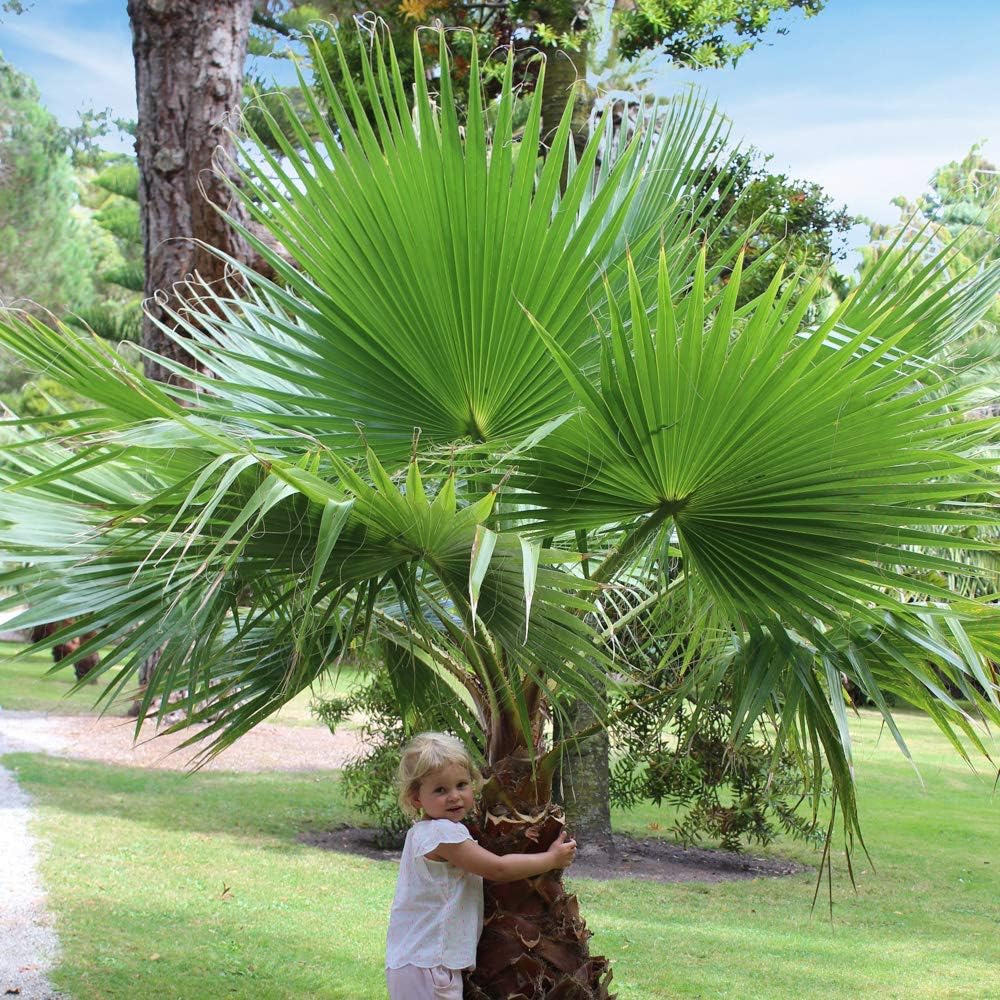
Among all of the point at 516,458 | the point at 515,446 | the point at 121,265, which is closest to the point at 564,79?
the point at 515,446

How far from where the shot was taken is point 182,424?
2791 millimetres

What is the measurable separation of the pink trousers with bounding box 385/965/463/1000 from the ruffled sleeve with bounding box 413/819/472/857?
0.32 m

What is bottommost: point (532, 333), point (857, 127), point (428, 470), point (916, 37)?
point (428, 470)

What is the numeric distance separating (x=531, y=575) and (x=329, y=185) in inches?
53.1

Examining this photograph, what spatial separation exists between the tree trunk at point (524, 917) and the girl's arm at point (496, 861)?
79 mm

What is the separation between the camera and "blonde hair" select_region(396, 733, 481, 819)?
133 inches

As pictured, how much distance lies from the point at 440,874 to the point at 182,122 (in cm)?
725

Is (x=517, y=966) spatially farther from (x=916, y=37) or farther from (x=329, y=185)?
(x=916, y=37)

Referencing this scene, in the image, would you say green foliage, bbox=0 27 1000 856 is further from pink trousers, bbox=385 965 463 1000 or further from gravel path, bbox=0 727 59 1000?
gravel path, bbox=0 727 59 1000

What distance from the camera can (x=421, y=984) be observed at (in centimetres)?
327

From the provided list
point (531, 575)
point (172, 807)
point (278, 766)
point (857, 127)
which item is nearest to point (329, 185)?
point (531, 575)

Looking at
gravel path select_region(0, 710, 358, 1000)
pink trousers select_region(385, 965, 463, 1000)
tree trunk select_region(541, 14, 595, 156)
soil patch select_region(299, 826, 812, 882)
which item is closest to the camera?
pink trousers select_region(385, 965, 463, 1000)

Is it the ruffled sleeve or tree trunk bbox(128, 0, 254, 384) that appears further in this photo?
tree trunk bbox(128, 0, 254, 384)

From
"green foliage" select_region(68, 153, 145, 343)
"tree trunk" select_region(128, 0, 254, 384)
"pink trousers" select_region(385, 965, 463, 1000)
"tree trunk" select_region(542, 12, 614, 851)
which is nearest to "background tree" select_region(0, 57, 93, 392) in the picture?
"green foliage" select_region(68, 153, 145, 343)
